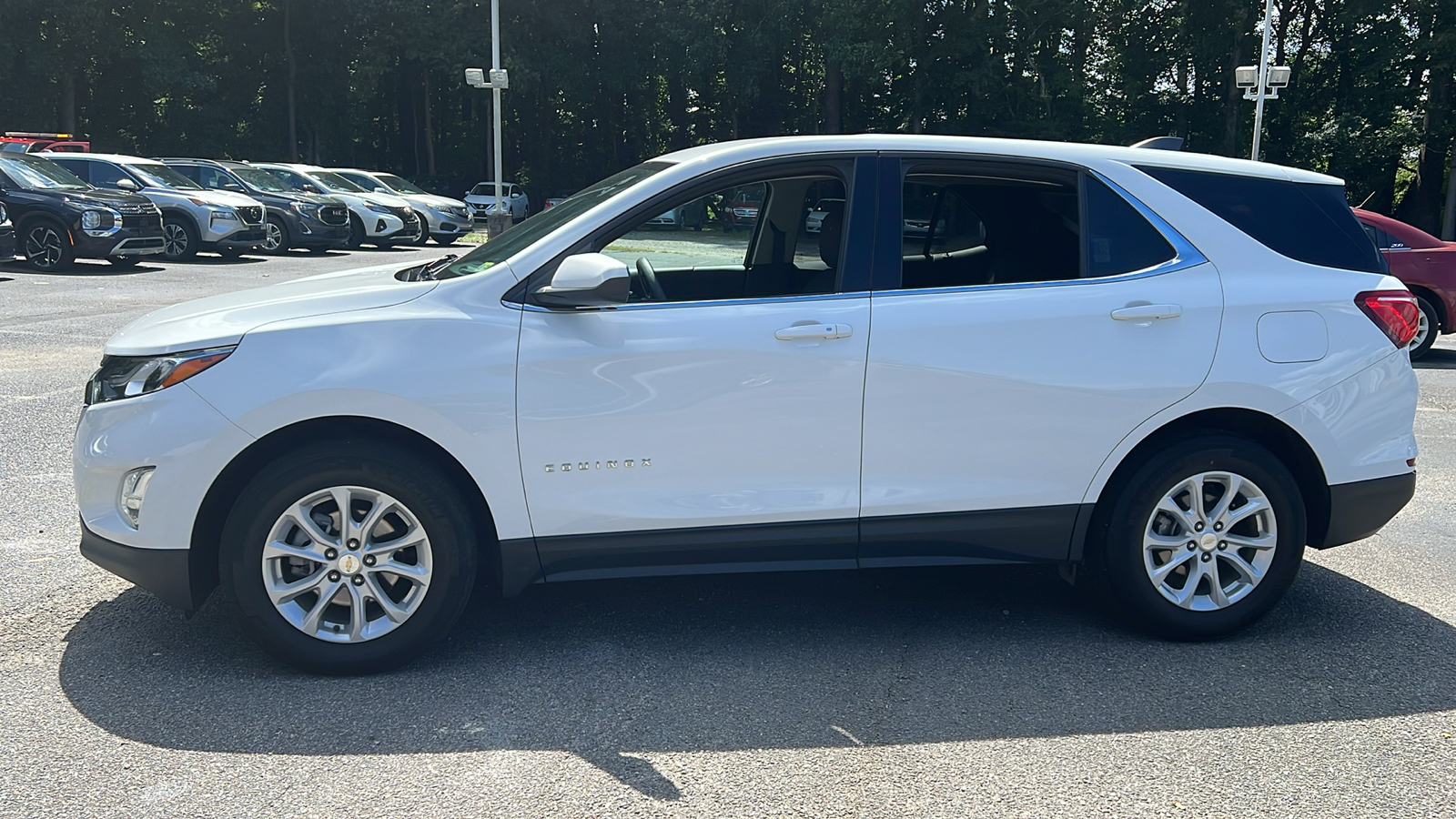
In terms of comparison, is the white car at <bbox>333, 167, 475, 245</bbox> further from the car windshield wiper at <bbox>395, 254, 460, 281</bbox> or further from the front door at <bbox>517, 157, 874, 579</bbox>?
the front door at <bbox>517, 157, 874, 579</bbox>

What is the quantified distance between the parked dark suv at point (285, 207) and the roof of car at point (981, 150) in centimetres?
1987

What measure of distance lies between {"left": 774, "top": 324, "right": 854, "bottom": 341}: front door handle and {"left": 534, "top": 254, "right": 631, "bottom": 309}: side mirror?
1.74ft

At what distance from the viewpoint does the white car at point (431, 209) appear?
27.4 meters

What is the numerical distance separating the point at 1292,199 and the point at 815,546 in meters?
2.19

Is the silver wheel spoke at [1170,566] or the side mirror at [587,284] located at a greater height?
the side mirror at [587,284]

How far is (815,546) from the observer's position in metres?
4.04

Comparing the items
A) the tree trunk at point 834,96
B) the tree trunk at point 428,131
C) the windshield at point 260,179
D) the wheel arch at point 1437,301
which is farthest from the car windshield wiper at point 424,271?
the tree trunk at point 428,131

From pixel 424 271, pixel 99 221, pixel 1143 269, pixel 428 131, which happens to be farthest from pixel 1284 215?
pixel 428 131

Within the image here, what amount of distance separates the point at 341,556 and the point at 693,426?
1.18 metres

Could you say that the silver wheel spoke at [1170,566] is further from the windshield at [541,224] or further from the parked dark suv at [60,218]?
the parked dark suv at [60,218]

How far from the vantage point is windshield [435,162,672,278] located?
13.5ft

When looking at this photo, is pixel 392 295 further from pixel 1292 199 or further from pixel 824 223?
pixel 1292 199

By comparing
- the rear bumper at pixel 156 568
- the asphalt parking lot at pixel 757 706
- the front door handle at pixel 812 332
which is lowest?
the asphalt parking lot at pixel 757 706

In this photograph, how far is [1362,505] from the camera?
4363 mm
